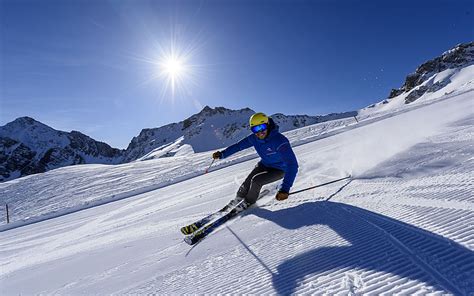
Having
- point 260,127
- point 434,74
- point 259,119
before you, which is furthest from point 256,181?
point 434,74

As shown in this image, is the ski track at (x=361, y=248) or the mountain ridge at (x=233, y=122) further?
the mountain ridge at (x=233, y=122)

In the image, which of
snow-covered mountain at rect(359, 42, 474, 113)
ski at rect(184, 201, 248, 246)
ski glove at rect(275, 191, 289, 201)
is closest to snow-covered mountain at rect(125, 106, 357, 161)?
snow-covered mountain at rect(359, 42, 474, 113)

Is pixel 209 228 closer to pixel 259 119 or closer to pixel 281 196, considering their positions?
pixel 281 196

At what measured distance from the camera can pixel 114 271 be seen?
366cm

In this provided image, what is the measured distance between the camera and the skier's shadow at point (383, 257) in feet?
6.88

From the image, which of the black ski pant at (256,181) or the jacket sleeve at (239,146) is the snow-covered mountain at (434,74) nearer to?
the jacket sleeve at (239,146)

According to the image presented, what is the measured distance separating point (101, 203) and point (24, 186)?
11050mm

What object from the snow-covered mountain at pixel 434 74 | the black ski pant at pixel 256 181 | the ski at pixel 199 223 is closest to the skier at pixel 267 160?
the black ski pant at pixel 256 181

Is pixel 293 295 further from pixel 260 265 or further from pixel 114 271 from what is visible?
pixel 114 271

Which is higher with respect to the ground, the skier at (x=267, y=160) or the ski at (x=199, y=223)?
the skier at (x=267, y=160)

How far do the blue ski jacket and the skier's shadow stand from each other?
54.6 inches

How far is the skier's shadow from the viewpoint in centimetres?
210

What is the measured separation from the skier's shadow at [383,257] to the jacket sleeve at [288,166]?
1302 mm

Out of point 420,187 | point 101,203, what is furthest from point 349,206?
point 101,203
